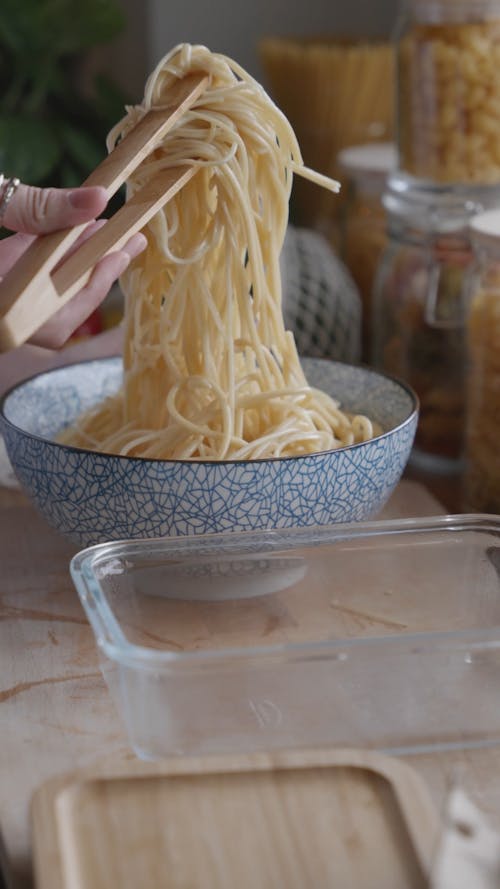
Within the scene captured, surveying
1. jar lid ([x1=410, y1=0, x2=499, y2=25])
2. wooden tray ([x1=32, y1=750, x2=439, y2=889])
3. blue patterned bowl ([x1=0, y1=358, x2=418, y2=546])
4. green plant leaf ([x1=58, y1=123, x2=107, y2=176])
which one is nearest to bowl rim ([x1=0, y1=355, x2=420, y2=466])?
blue patterned bowl ([x1=0, y1=358, x2=418, y2=546])

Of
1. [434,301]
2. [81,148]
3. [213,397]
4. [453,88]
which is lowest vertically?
[81,148]

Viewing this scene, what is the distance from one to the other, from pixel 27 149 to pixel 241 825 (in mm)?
1545

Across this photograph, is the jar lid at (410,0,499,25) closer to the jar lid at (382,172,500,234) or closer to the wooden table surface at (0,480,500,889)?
the jar lid at (382,172,500,234)

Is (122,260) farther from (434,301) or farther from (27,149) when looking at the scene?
(27,149)

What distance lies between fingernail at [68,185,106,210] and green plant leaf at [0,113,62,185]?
4.04 ft

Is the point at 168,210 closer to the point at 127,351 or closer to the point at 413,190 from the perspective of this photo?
the point at 127,351

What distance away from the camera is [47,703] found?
2.71 feet

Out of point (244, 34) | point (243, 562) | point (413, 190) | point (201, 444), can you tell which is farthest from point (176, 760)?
point (244, 34)

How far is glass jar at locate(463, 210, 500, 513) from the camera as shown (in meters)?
1.13

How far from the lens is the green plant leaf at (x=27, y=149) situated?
1990 mm

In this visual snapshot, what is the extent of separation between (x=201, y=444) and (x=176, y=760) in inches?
11.3

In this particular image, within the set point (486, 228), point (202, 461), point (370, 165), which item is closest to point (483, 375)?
point (486, 228)

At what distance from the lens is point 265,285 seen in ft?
3.19

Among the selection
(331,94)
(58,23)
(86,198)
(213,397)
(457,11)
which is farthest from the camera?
(58,23)
